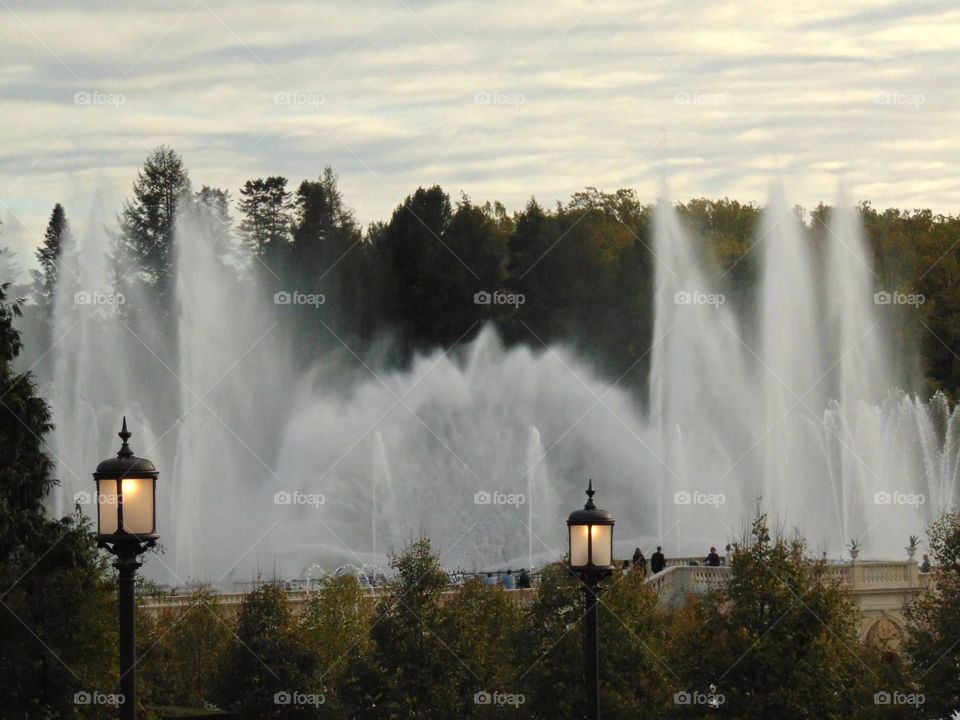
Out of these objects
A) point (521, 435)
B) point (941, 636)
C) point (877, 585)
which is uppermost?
point (521, 435)

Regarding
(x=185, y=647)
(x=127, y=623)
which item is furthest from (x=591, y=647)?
(x=185, y=647)

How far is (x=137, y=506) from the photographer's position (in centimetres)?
1870

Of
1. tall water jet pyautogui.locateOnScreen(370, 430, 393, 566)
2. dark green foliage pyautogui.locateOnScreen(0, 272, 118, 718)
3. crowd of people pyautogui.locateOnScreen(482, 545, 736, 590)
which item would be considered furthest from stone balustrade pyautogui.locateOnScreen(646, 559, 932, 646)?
dark green foliage pyautogui.locateOnScreen(0, 272, 118, 718)

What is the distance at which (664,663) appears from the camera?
36688mm

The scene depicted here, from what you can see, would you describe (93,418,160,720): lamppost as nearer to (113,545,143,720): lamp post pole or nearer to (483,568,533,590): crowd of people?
(113,545,143,720): lamp post pole

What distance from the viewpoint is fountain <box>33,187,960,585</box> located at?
62469 mm

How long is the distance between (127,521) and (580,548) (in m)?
4.84

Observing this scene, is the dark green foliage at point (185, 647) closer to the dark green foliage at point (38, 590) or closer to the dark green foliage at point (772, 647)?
the dark green foliage at point (38, 590)

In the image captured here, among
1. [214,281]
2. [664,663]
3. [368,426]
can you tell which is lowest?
[664,663]

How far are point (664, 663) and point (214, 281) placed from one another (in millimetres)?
38125

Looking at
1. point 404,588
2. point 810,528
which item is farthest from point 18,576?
point 810,528

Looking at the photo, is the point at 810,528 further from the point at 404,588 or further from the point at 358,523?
the point at 404,588

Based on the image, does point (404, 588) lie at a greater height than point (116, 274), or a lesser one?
lesser

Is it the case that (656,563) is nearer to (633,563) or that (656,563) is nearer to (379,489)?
(633,563)
